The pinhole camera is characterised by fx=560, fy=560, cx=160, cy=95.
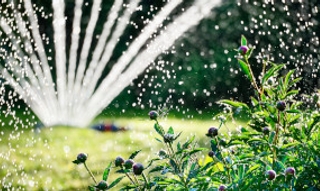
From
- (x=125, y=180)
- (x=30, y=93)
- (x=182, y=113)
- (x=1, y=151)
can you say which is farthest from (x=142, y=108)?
(x=125, y=180)

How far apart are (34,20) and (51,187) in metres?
6.83

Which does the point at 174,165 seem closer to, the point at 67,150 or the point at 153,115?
the point at 153,115

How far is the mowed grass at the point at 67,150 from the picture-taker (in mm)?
5539

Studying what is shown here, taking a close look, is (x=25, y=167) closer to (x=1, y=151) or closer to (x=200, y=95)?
(x=1, y=151)

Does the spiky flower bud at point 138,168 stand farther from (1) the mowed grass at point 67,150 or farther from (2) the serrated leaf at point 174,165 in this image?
(1) the mowed grass at point 67,150

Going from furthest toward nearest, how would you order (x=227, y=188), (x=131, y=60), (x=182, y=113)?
(x=131, y=60), (x=182, y=113), (x=227, y=188)

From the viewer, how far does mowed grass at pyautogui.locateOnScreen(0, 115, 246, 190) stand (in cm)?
554

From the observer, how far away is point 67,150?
710cm

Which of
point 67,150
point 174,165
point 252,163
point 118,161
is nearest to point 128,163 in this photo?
point 118,161

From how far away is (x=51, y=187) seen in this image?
207 inches

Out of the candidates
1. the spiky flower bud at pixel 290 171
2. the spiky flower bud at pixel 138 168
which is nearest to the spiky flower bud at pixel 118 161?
the spiky flower bud at pixel 138 168

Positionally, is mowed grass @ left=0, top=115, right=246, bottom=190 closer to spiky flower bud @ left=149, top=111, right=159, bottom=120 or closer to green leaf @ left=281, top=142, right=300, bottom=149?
spiky flower bud @ left=149, top=111, right=159, bottom=120

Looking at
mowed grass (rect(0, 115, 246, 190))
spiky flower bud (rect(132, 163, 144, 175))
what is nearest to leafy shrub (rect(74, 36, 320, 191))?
spiky flower bud (rect(132, 163, 144, 175))

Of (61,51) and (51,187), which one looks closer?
(51,187)
